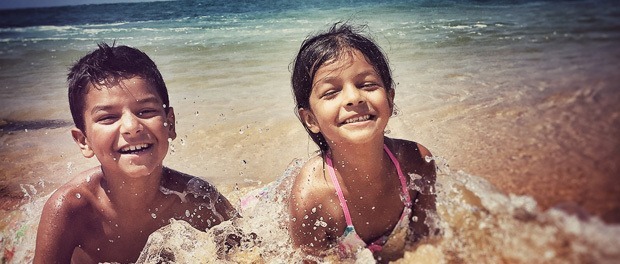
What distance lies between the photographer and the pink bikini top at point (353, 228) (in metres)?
2.03

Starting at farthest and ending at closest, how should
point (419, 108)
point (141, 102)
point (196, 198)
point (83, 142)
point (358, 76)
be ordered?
point (419, 108), point (196, 198), point (83, 142), point (141, 102), point (358, 76)

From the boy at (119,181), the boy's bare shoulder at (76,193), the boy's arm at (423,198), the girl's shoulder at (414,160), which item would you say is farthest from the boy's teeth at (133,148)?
the boy's arm at (423,198)

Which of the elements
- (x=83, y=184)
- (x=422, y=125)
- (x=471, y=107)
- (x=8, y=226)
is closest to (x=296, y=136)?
(x=422, y=125)

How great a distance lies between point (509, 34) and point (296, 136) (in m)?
1.44

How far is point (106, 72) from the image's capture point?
2.02 m

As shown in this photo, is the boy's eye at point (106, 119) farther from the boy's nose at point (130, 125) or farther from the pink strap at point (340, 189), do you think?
the pink strap at point (340, 189)

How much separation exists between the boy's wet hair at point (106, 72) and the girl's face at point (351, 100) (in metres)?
0.77

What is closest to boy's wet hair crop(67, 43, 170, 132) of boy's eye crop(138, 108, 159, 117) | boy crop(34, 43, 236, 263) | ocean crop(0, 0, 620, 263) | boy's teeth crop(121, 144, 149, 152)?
boy crop(34, 43, 236, 263)

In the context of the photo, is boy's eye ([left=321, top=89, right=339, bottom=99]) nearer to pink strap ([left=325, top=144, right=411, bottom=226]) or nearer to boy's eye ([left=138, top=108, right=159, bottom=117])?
pink strap ([left=325, top=144, right=411, bottom=226])

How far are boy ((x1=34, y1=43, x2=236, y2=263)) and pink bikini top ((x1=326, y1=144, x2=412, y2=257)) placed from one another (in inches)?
25.1

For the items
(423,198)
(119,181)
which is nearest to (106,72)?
(119,181)

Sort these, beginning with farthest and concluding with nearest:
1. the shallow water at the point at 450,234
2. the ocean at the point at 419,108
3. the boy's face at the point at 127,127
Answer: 1. the boy's face at the point at 127,127
2. the ocean at the point at 419,108
3. the shallow water at the point at 450,234

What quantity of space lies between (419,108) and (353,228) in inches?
43.5

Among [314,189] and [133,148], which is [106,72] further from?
[314,189]
